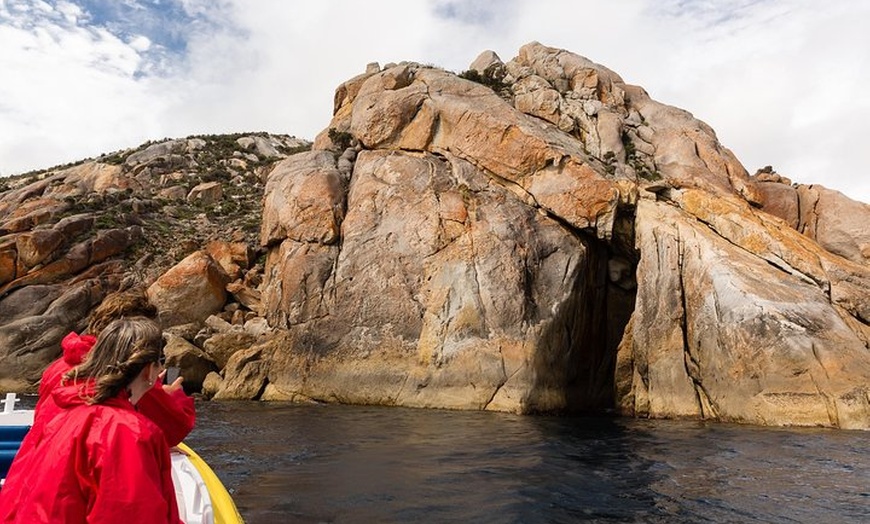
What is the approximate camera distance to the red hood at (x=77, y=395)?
2.67m

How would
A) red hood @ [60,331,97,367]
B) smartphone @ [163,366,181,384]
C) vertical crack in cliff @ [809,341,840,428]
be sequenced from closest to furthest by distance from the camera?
red hood @ [60,331,97,367], smartphone @ [163,366,181,384], vertical crack in cliff @ [809,341,840,428]

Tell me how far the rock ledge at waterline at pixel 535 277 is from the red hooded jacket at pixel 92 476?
18.1 metres

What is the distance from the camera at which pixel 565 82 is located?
102 ft

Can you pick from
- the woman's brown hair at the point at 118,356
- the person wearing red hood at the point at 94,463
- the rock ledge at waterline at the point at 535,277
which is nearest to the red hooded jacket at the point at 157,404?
the woman's brown hair at the point at 118,356

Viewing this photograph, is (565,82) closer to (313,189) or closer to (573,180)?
(573,180)

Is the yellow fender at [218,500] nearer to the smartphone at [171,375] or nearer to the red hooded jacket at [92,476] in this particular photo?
the smartphone at [171,375]

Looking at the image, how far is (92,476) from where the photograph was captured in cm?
250

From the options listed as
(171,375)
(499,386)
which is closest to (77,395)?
(171,375)

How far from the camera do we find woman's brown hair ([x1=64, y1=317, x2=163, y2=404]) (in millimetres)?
2705

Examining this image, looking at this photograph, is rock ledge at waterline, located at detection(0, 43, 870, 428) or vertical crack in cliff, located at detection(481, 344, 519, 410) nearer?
rock ledge at waterline, located at detection(0, 43, 870, 428)

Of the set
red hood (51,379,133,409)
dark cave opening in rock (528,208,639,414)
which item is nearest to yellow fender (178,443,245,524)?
red hood (51,379,133,409)

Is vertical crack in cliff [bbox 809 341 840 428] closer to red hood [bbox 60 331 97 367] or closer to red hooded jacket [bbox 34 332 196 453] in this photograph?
red hooded jacket [bbox 34 332 196 453]

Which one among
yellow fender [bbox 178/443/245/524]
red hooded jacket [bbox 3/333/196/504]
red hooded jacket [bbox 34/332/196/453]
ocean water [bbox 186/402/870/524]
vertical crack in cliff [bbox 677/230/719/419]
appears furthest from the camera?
vertical crack in cliff [bbox 677/230/719/419]

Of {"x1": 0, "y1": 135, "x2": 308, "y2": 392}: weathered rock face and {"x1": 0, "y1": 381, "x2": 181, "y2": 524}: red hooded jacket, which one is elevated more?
{"x1": 0, "y1": 135, "x2": 308, "y2": 392}: weathered rock face
